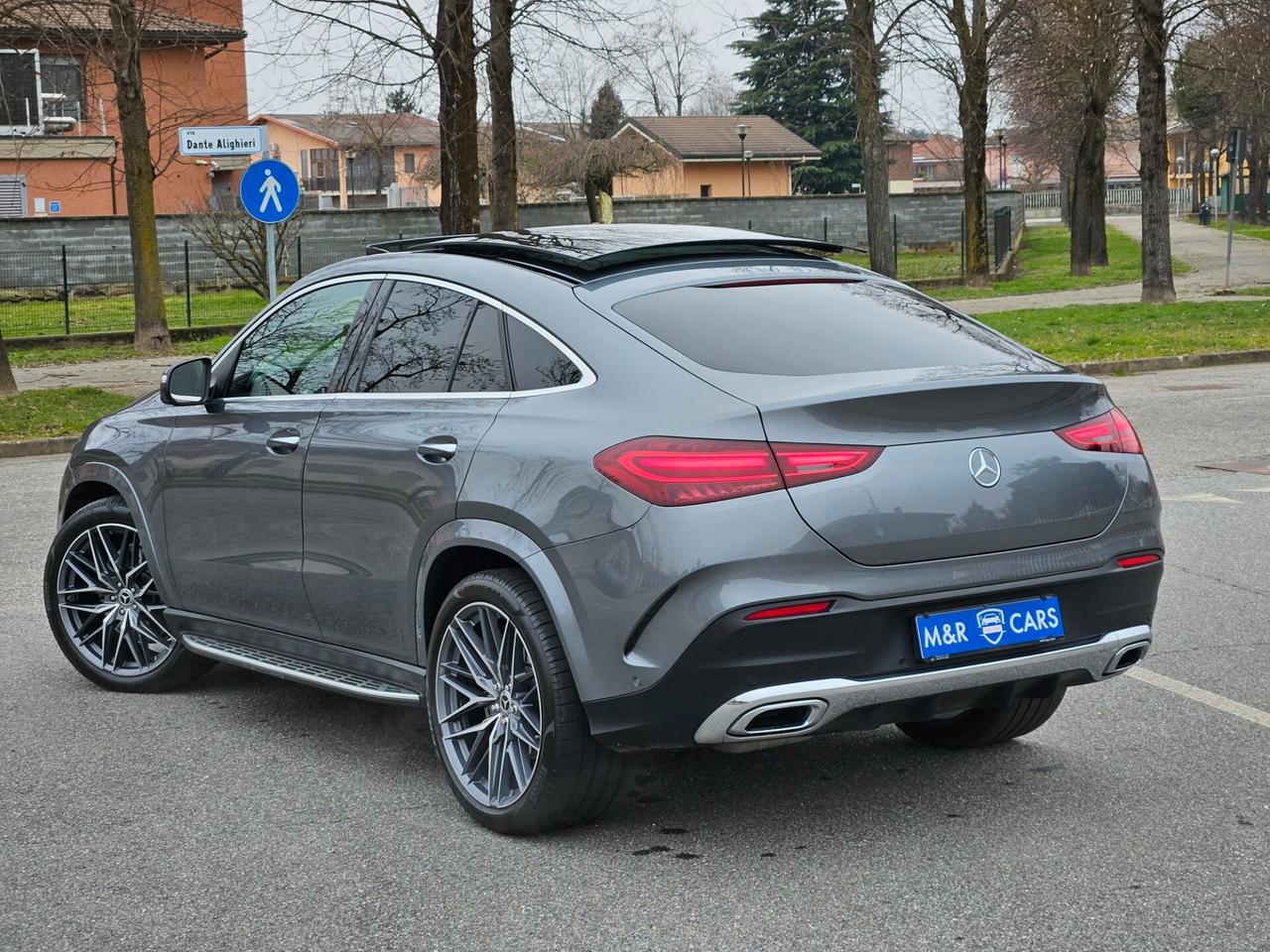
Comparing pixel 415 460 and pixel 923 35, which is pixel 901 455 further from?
pixel 923 35

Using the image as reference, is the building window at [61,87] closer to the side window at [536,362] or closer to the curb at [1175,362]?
the curb at [1175,362]

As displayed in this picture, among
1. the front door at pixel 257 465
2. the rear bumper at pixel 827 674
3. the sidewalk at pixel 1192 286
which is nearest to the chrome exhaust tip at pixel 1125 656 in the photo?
the rear bumper at pixel 827 674

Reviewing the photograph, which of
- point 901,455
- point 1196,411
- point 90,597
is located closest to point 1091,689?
point 901,455

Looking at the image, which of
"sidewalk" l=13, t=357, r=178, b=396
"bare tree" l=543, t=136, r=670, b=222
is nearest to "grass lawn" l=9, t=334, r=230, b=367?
"sidewalk" l=13, t=357, r=178, b=396

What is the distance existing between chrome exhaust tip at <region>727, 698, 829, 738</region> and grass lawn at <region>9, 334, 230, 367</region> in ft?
69.0

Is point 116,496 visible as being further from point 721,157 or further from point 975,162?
point 721,157

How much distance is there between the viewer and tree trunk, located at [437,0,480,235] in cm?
2017

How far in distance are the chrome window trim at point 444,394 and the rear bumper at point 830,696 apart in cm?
99

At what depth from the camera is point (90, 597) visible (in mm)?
6504

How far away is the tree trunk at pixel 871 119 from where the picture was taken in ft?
98.0

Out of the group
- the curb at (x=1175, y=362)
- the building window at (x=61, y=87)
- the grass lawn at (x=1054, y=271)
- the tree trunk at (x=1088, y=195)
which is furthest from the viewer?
the building window at (x=61, y=87)

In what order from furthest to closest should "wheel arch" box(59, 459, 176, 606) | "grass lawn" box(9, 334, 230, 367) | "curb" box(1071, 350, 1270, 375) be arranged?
1. "grass lawn" box(9, 334, 230, 367)
2. "curb" box(1071, 350, 1270, 375)
3. "wheel arch" box(59, 459, 176, 606)

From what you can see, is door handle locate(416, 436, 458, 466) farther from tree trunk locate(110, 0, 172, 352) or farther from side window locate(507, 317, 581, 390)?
tree trunk locate(110, 0, 172, 352)

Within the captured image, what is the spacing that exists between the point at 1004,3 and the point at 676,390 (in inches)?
1347
